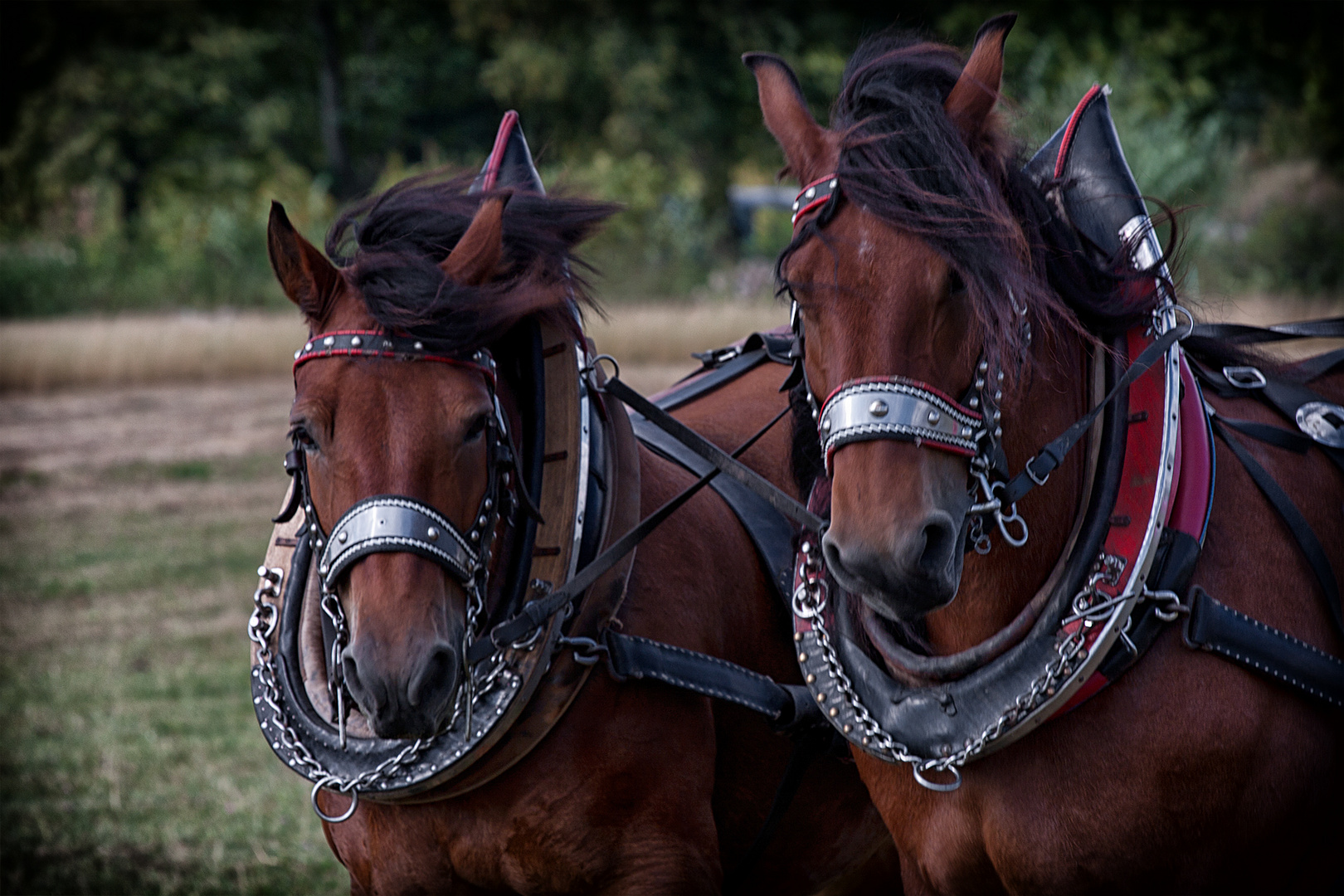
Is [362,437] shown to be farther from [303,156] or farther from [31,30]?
[303,156]

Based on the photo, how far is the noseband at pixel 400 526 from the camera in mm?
1965

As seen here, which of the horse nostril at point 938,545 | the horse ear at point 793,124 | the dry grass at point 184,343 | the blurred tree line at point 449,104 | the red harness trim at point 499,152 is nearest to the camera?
the horse nostril at point 938,545

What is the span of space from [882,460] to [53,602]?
7.49m

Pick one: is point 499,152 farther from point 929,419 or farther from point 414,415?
point 929,419

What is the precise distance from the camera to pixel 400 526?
77.2 inches

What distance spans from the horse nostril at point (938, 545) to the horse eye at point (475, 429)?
32.0 inches

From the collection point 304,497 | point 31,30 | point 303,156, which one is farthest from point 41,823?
point 303,156

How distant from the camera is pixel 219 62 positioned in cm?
1941

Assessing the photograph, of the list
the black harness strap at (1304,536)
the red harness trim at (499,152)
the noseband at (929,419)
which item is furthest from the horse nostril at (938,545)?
the red harness trim at (499,152)

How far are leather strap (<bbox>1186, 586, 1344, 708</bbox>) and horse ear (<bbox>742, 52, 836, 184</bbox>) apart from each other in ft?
2.90

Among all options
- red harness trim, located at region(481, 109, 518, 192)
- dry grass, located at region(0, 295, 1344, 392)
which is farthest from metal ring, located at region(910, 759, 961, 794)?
dry grass, located at region(0, 295, 1344, 392)

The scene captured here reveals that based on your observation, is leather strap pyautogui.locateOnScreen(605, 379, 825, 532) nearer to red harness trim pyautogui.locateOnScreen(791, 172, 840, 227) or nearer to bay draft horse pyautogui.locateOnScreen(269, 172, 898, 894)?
bay draft horse pyautogui.locateOnScreen(269, 172, 898, 894)

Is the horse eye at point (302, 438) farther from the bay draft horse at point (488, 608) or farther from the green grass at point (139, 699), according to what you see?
the green grass at point (139, 699)

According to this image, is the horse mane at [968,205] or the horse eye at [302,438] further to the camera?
the horse eye at [302,438]
